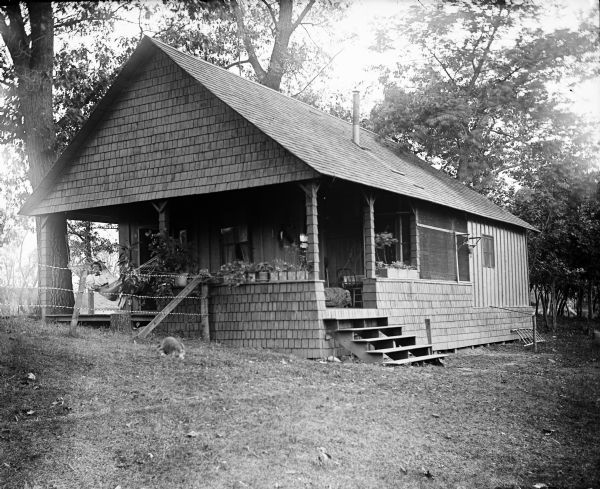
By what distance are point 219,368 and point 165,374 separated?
1.06 meters

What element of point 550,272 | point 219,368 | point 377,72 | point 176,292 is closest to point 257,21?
point 377,72

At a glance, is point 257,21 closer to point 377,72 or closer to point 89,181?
point 377,72

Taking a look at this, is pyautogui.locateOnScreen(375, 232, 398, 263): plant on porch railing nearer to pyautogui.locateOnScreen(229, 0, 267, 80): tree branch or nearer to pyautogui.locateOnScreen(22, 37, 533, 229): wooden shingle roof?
pyautogui.locateOnScreen(22, 37, 533, 229): wooden shingle roof

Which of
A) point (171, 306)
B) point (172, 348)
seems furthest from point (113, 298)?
point (172, 348)

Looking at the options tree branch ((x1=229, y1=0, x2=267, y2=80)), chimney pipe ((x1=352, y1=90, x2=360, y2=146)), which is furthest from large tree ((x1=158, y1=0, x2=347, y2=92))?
chimney pipe ((x1=352, y1=90, x2=360, y2=146))

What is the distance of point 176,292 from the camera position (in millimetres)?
15773

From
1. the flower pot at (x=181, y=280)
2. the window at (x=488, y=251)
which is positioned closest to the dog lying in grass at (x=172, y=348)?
the flower pot at (x=181, y=280)

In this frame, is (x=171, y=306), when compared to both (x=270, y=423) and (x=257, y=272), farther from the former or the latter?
(x=270, y=423)

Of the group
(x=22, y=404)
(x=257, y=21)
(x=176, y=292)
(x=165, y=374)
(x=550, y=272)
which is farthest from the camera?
(x=257, y=21)

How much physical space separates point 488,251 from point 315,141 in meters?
8.59

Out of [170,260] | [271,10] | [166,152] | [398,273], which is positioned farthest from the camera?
[271,10]

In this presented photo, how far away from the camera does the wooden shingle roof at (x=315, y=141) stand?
14797mm

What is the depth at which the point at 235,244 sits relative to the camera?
57.4 feet

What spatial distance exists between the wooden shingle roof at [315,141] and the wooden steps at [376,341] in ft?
9.29
